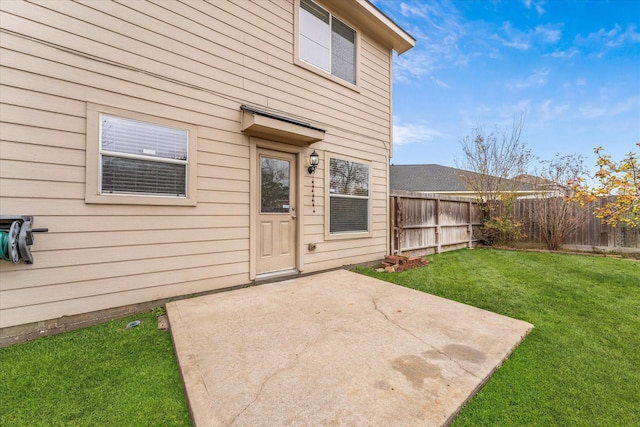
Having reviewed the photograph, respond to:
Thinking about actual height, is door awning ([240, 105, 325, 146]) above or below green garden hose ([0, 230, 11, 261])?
above

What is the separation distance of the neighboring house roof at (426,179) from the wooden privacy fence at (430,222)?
7.37 metres

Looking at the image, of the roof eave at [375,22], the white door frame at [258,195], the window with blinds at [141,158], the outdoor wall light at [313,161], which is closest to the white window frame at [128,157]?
the window with blinds at [141,158]

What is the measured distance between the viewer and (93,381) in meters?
1.75

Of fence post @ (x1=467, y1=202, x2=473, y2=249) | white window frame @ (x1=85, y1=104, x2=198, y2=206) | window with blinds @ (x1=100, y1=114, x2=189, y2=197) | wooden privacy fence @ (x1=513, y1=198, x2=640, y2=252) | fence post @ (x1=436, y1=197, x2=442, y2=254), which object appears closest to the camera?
white window frame @ (x1=85, y1=104, x2=198, y2=206)

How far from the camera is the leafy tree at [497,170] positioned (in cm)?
843

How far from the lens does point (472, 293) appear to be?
371cm

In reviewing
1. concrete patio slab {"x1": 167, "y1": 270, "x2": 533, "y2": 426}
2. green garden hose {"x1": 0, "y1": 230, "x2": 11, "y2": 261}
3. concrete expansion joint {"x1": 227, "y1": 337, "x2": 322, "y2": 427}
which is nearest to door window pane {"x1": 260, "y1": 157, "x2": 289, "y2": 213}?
concrete patio slab {"x1": 167, "y1": 270, "x2": 533, "y2": 426}

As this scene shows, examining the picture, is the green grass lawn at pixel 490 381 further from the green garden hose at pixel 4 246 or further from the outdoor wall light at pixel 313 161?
the outdoor wall light at pixel 313 161

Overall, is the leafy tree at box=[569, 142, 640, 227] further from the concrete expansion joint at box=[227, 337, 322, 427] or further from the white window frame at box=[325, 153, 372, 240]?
the concrete expansion joint at box=[227, 337, 322, 427]

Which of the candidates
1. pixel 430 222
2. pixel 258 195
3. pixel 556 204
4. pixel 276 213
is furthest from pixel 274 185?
pixel 556 204

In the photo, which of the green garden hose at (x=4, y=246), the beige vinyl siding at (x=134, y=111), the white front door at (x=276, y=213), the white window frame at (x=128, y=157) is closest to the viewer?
the green garden hose at (x=4, y=246)

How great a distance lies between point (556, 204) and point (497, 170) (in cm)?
218

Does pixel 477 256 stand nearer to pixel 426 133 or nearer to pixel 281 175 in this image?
pixel 281 175

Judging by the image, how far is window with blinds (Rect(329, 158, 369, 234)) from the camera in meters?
4.85
